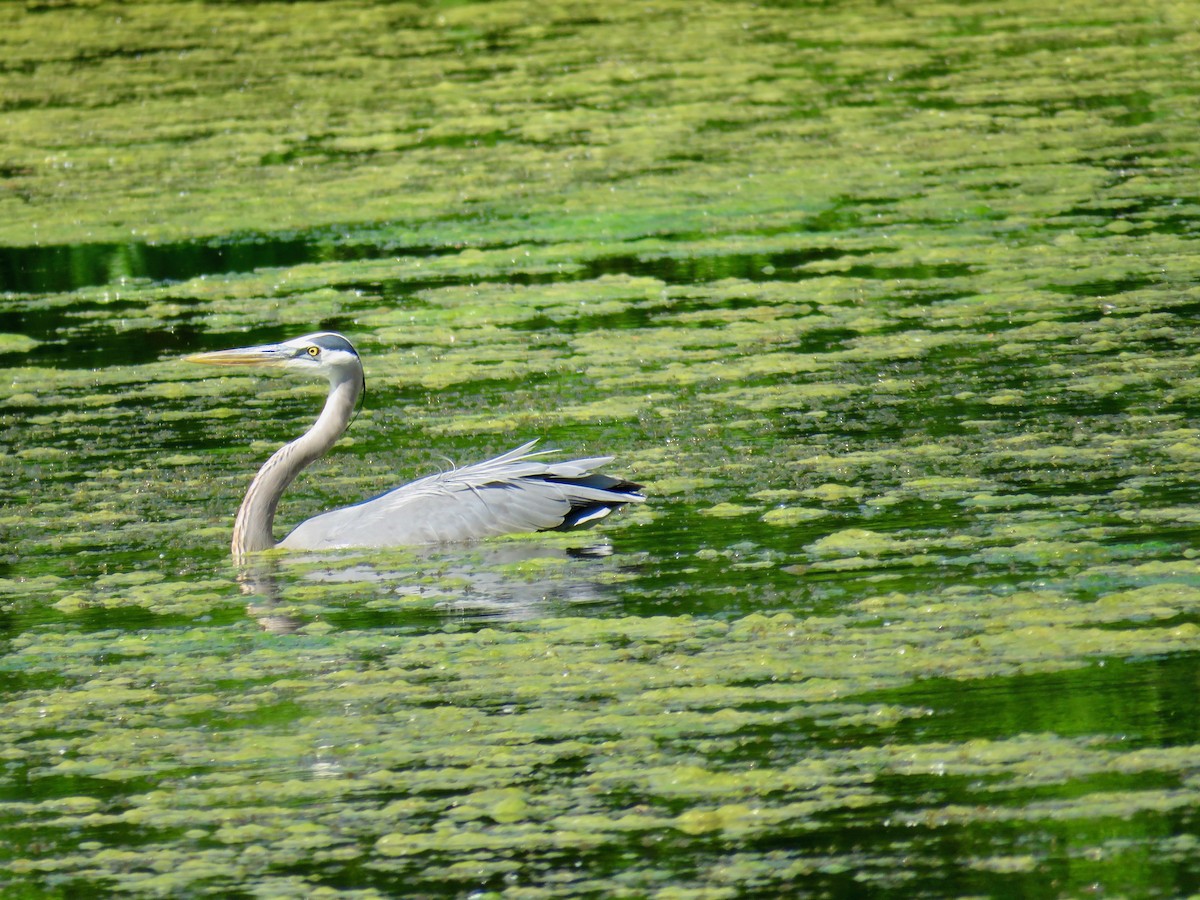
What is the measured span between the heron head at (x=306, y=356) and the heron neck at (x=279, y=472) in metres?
0.07

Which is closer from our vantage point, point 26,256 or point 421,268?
point 421,268

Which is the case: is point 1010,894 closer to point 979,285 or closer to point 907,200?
point 979,285

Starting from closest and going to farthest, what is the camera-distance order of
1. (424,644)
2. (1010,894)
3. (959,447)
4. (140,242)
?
(1010,894) → (424,644) → (959,447) → (140,242)

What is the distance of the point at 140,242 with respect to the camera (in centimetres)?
1182

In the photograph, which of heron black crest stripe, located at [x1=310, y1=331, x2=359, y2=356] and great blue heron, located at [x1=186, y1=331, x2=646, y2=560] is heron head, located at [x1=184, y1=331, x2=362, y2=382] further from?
great blue heron, located at [x1=186, y1=331, x2=646, y2=560]

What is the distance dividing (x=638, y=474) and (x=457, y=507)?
750 millimetres

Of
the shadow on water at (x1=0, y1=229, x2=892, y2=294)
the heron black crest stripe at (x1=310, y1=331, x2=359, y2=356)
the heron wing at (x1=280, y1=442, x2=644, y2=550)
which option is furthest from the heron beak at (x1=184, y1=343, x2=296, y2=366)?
the shadow on water at (x1=0, y1=229, x2=892, y2=294)

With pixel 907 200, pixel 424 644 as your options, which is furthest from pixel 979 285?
pixel 424 644

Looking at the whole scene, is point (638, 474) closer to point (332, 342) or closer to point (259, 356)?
point (332, 342)

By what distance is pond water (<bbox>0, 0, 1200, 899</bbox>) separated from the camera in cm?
432

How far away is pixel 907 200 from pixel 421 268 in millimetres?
2672

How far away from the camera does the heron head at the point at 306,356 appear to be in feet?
24.0

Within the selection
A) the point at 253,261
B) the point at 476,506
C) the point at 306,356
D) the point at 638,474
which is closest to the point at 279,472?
the point at 306,356

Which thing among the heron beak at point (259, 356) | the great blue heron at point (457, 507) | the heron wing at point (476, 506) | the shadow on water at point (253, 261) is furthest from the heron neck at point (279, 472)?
the shadow on water at point (253, 261)
